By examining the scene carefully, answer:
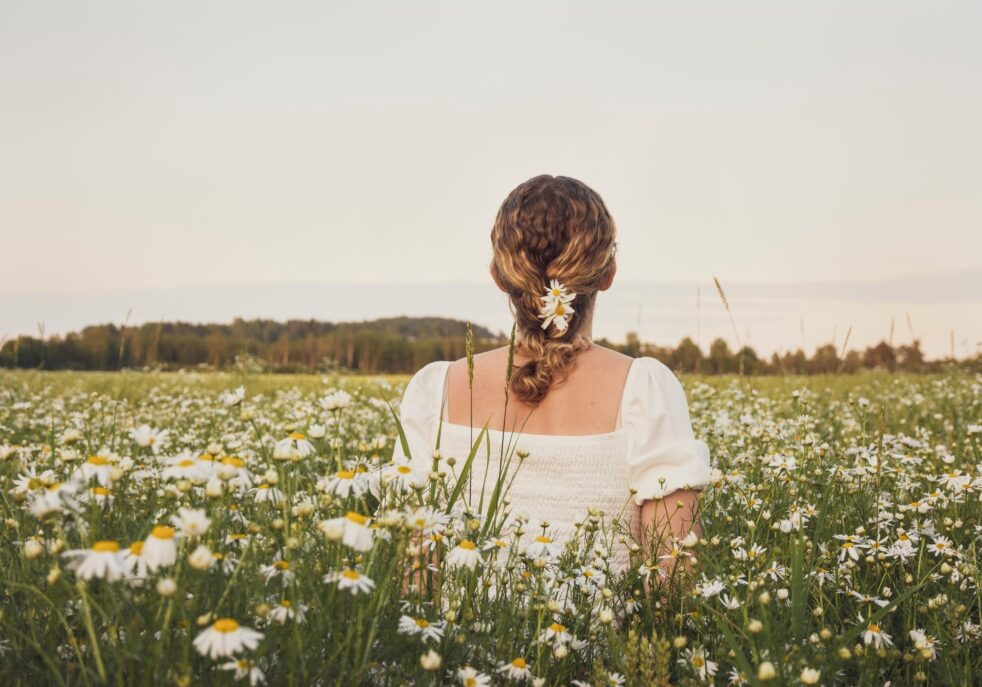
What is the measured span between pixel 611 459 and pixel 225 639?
2363mm

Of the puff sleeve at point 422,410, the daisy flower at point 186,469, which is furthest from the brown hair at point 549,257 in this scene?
the daisy flower at point 186,469

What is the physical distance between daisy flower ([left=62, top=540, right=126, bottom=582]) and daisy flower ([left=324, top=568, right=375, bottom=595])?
1.58ft

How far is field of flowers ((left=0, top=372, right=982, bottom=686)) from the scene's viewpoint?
6.35 feet

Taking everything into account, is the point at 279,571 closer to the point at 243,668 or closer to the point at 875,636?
the point at 243,668

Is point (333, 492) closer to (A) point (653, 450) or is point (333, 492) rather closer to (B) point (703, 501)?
(A) point (653, 450)

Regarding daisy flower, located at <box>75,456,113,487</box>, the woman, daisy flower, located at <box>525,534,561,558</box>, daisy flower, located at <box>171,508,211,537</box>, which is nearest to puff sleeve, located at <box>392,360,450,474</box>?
the woman

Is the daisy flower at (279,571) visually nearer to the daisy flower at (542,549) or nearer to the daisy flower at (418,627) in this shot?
the daisy flower at (418,627)

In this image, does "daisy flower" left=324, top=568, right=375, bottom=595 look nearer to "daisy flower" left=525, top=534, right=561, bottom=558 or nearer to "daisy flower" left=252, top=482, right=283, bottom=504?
"daisy flower" left=252, top=482, right=283, bottom=504

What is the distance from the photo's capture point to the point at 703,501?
390 centimetres

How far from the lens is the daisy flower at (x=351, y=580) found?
76.7 inches

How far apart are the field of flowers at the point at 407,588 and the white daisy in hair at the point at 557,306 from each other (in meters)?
0.94

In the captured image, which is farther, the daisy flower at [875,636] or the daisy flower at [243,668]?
the daisy flower at [875,636]

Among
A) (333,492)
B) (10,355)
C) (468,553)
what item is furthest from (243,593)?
(10,355)

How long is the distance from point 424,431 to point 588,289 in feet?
3.75
